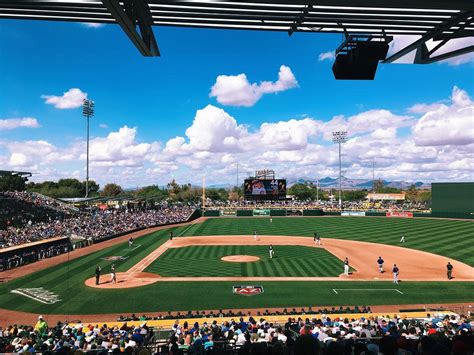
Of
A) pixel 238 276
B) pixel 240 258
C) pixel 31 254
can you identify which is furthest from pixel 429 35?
pixel 31 254

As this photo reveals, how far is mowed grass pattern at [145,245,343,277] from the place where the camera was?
26531 millimetres

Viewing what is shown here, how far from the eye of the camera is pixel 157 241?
4197cm

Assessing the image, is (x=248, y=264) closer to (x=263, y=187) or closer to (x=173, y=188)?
(x=263, y=187)

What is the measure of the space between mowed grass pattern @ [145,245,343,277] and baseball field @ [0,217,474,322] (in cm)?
8

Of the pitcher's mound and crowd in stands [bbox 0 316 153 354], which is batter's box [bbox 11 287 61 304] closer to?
crowd in stands [bbox 0 316 153 354]

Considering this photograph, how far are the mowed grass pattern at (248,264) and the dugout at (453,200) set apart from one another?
46951mm

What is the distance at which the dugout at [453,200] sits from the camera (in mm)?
67250

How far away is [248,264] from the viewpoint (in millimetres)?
29484

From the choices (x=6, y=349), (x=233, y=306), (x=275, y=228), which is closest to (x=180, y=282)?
(x=233, y=306)

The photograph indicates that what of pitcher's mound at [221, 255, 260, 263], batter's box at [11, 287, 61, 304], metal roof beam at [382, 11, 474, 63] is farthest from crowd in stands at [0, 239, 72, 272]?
metal roof beam at [382, 11, 474, 63]

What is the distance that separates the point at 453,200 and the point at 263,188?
37.9m

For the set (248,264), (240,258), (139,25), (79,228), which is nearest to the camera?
(139,25)

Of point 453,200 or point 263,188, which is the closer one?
point 263,188

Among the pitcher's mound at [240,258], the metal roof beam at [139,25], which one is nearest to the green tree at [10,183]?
the pitcher's mound at [240,258]
